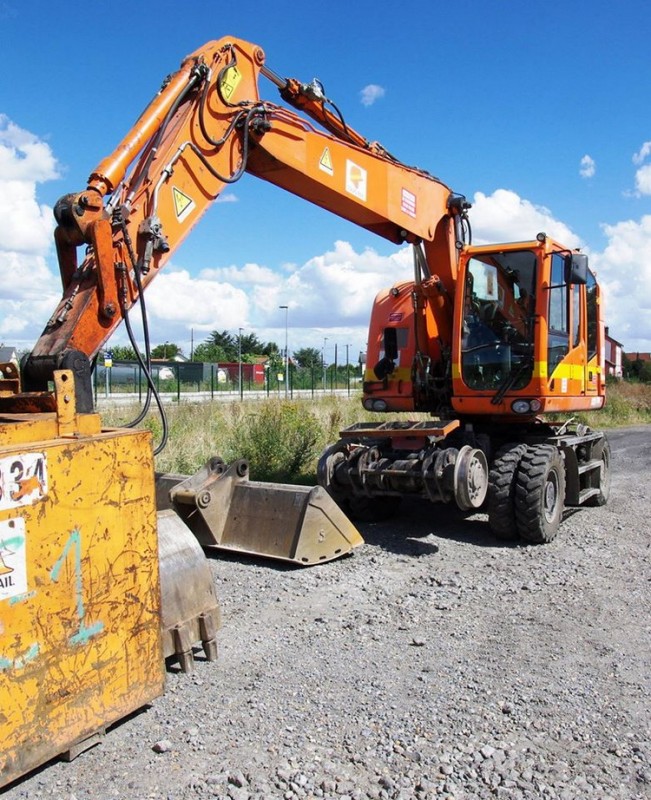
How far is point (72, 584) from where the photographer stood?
3.19 meters

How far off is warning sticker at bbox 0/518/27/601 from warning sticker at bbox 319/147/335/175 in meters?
4.15

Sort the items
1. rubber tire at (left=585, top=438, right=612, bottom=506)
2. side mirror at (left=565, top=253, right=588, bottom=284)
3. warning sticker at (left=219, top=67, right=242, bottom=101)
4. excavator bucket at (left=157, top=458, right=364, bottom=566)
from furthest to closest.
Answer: rubber tire at (left=585, top=438, right=612, bottom=506), side mirror at (left=565, top=253, right=588, bottom=284), excavator bucket at (left=157, top=458, right=364, bottom=566), warning sticker at (left=219, top=67, right=242, bottom=101)

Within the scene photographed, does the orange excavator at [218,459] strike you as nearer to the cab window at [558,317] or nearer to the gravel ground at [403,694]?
the cab window at [558,317]

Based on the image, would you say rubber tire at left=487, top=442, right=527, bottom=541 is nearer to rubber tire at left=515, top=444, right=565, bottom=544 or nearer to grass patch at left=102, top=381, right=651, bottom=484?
rubber tire at left=515, top=444, right=565, bottom=544

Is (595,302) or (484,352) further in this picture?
(595,302)

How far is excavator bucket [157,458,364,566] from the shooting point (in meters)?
6.08

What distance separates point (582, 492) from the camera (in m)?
8.75

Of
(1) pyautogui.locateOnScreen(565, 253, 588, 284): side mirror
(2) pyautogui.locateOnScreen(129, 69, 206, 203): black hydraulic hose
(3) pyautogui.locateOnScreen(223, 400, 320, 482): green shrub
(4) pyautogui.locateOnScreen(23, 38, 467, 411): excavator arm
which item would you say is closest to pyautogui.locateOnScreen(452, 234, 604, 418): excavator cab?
(1) pyautogui.locateOnScreen(565, 253, 588, 284): side mirror

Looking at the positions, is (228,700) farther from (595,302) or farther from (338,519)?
(595,302)

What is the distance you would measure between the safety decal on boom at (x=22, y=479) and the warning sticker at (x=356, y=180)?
422 cm

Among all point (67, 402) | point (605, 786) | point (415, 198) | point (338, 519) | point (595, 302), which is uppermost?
Answer: point (415, 198)

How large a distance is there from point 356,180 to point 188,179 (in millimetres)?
2103

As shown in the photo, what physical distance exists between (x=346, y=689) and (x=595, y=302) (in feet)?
19.9

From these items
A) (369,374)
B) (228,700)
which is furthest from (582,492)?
(228,700)
